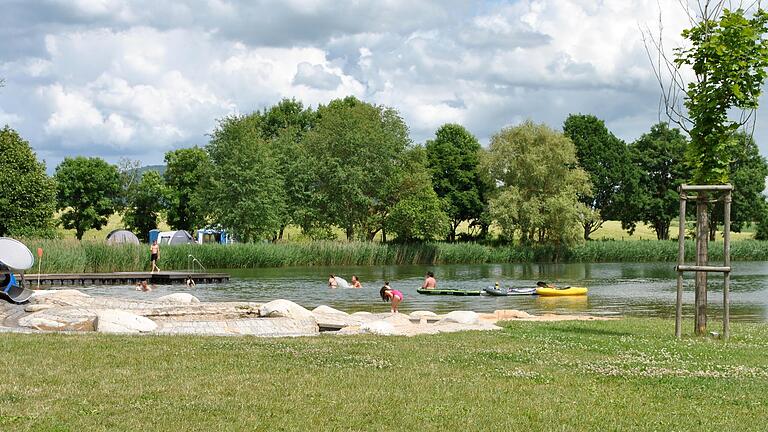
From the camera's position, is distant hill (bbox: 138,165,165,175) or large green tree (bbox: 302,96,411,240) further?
distant hill (bbox: 138,165,165,175)

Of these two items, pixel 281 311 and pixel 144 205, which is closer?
pixel 281 311

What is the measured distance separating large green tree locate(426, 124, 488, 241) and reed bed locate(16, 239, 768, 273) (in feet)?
40.9

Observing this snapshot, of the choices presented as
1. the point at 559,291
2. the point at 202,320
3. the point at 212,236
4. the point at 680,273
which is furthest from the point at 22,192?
the point at 680,273

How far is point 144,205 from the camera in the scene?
88.3m

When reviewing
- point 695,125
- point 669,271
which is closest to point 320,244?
point 669,271

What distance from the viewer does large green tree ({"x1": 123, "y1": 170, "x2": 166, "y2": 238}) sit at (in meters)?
87.2

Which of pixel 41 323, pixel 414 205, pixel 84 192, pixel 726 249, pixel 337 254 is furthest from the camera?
pixel 84 192

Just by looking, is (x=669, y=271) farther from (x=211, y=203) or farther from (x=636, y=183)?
(x=211, y=203)

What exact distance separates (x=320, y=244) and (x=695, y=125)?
156 feet

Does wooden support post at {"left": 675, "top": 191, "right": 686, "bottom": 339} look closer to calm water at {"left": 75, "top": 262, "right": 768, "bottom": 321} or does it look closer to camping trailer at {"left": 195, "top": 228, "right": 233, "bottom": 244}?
calm water at {"left": 75, "top": 262, "right": 768, "bottom": 321}

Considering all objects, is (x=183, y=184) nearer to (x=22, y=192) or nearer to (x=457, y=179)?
(x=457, y=179)

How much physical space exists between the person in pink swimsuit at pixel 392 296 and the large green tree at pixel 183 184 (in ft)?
180

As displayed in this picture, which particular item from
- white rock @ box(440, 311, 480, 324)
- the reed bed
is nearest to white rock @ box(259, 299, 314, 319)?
white rock @ box(440, 311, 480, 324)

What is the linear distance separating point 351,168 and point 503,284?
1200 inches
